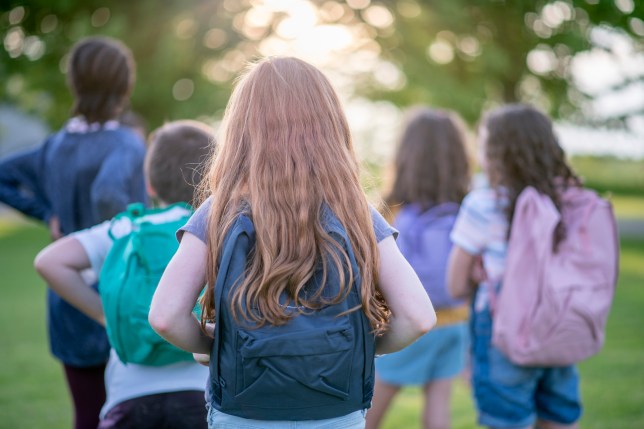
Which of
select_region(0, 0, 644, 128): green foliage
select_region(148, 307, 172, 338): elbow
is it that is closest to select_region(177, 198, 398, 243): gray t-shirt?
select_region(148, 307, 172, 338): elbow

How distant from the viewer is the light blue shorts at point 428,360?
3.89 metres

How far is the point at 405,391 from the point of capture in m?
6.78

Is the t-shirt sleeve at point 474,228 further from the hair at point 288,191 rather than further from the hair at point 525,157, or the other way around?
the hair at point 288,191

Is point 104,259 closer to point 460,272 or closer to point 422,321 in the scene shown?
point 422,321

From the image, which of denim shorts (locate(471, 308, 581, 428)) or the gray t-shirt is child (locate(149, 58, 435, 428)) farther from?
denim shorts (locate(471, 308, 581, 428))

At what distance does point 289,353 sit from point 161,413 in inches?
35.9

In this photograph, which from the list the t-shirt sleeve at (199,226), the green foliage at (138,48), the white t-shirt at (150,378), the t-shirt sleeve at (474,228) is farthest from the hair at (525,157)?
the green foliage at (138,48)

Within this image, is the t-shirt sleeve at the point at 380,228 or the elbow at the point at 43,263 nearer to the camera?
the t-shirt sleeve at the point at 380,228

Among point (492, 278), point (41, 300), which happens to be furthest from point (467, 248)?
point (41, 300)

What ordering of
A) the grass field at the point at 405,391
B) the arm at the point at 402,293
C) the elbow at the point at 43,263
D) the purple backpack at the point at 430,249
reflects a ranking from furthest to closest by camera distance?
the grass field at the point at 405,391
the purple backpack at the point at 430,249
the elbow at the point at 43,263
the arm at the point at 402,293

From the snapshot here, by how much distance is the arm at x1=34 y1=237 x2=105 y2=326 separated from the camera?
8.98 feet

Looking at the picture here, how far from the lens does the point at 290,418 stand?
77.1 inches

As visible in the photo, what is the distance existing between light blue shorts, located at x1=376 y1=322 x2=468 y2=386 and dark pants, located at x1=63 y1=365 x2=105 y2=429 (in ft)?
4.90

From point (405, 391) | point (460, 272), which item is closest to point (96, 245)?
point (460, 272)
